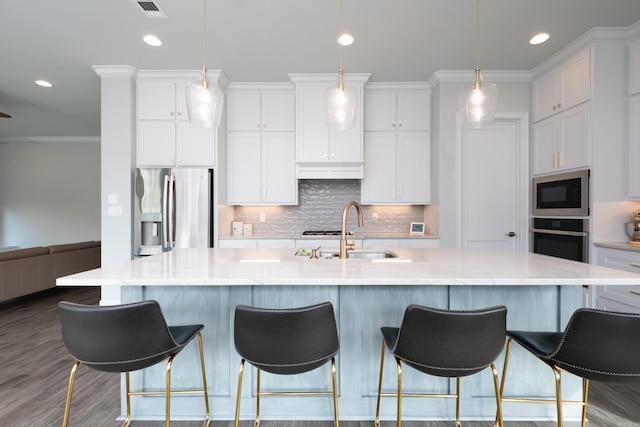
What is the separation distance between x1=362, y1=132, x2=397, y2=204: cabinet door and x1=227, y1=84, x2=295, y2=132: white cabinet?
1058mm

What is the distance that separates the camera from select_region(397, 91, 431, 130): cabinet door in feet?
13.3

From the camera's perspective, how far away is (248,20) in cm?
274

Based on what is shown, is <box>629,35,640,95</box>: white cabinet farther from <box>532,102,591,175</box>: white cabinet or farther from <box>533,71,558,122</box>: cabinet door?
<box>533,71,558,122</box>: cabinet door

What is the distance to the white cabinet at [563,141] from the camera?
3015mm

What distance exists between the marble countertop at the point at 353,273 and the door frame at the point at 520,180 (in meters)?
1.99

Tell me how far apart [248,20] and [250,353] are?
2.72 metres

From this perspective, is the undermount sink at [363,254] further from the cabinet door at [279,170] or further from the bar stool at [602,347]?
the cabinet door at [279,170]

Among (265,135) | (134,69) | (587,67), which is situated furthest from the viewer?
(265,135)

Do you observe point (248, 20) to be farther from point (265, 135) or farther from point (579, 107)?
point (579, 107)

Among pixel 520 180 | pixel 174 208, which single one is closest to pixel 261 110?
pixel 174 208

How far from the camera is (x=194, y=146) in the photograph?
151 inches

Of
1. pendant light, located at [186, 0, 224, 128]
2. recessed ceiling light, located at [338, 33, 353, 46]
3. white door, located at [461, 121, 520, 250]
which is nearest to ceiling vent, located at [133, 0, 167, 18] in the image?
pendant light, located at [186, 0, 224, 128]

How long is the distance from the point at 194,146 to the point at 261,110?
3.22ft

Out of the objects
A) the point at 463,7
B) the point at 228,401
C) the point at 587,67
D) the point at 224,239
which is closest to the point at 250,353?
the point at 228,401
